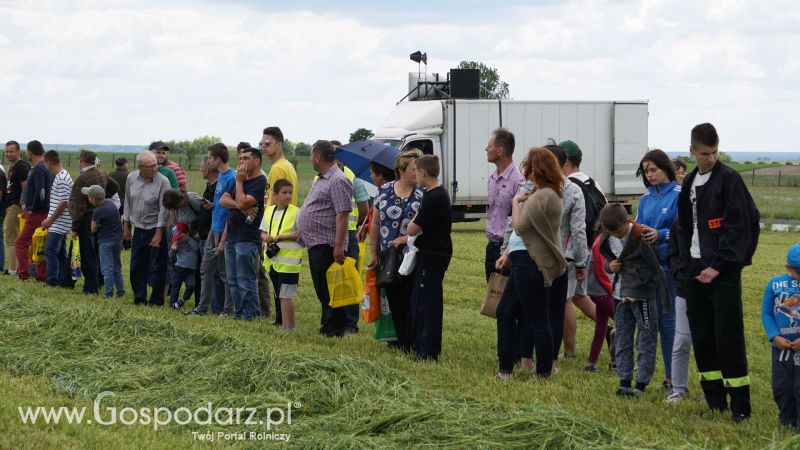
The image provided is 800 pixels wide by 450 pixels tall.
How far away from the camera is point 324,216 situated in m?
10.3

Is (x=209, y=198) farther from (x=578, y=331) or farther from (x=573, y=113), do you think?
(x=573, y=113)

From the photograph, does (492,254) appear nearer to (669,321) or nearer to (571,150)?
(571,150)

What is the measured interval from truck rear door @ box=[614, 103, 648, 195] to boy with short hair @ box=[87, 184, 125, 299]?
17.6 metres

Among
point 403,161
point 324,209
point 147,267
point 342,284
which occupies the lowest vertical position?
point 147,267

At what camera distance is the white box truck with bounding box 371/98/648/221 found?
1024 inches

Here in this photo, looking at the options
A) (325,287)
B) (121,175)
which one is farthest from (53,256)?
(325,287)

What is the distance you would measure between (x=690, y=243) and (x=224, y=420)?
11.3 feet

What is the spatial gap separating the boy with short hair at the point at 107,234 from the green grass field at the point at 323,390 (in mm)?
2123

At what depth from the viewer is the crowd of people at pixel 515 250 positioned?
7.07m

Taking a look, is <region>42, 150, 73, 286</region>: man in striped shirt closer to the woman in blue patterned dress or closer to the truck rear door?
the woman in blue patterned dress

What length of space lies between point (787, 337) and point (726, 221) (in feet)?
2.77

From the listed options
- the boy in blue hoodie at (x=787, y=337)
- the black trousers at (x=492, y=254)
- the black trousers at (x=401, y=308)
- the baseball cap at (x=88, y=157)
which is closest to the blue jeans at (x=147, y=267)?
the baseball cap at (x=88, y=157)

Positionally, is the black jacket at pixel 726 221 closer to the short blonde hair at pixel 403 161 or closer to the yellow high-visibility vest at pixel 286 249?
the short blonde hair at pixel 403 161

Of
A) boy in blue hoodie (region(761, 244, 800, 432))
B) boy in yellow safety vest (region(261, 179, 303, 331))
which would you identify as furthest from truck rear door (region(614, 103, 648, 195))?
boy in blue hoodie (region(761, 244, 800, 432))
